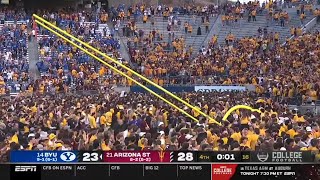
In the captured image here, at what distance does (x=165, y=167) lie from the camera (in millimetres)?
9016

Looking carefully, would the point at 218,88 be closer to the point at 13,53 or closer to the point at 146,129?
the point at 13,53

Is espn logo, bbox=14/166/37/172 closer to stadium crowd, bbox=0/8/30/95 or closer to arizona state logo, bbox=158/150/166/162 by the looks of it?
arizona state logo, bbox=158/150/166/162

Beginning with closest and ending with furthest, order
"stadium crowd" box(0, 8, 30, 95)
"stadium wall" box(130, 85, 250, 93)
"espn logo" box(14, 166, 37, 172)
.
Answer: "espn logo" box(14, 166, 37, 172)
"stadium wall" box(130, 85, 250, 93)
"stadium crowd" box(0, 8, 30, 95)

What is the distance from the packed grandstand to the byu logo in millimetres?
736

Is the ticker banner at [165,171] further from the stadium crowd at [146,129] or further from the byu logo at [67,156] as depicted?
the stadium crowd at [146,129]

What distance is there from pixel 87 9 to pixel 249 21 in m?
9.98

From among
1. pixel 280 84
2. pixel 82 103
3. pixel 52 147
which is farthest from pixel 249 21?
pixel 52 147

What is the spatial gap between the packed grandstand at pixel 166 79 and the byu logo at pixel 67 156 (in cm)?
74

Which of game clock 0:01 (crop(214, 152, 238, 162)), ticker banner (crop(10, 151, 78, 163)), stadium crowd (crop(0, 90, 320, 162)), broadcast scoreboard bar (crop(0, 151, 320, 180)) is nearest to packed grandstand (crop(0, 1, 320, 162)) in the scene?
stadium crowd (crop(0, 90, 320, 162))

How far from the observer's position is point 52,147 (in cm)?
1010

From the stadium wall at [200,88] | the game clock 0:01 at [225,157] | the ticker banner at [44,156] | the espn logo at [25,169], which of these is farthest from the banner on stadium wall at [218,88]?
the espn logo at [25,169]

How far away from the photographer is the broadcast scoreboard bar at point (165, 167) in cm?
898

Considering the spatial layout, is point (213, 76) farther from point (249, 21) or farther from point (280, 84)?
point (249, 21)

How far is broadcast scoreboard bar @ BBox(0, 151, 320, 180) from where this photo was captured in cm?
898
